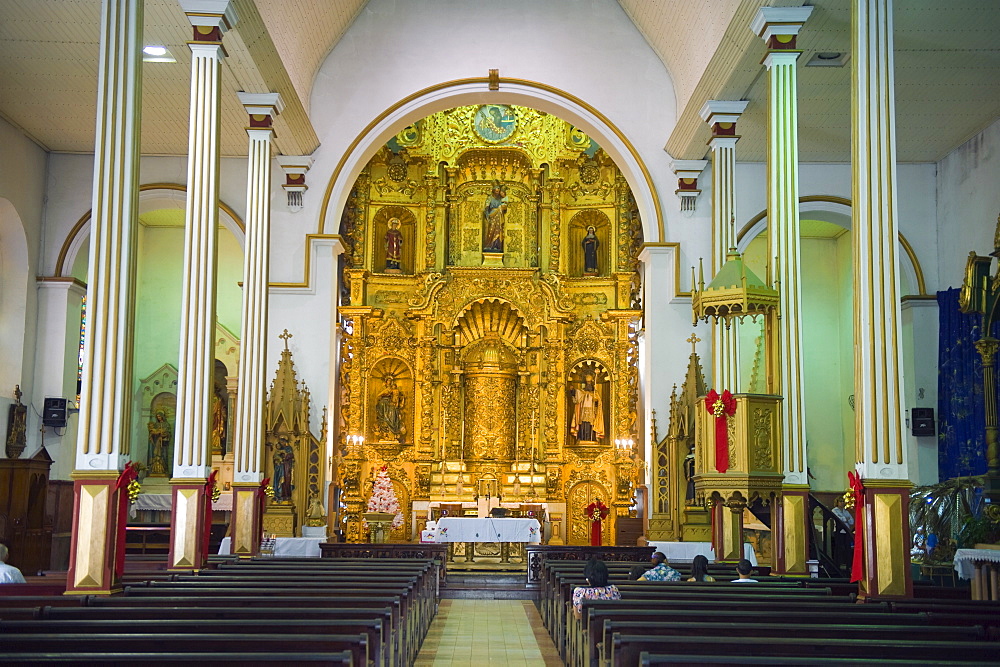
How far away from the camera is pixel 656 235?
1866 cm

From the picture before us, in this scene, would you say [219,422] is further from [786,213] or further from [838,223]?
[786,213]

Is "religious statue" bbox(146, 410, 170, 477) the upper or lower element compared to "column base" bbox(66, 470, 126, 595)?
upper

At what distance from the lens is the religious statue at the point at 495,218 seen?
22.9 metres

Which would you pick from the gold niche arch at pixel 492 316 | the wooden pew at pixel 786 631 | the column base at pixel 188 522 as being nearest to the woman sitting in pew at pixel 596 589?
the wooden pew at pixel 786 631

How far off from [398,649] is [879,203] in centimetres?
597

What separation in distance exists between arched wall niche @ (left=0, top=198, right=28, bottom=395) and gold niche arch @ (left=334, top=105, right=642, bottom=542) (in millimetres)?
5945

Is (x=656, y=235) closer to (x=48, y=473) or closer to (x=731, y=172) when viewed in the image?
(x=731, y=172)

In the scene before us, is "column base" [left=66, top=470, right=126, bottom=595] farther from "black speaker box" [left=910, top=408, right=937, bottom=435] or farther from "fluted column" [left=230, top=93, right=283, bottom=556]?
"black speaker box" [left=910, top=408, right=937, bottom=435]

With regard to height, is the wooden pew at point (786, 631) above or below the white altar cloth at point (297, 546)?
above

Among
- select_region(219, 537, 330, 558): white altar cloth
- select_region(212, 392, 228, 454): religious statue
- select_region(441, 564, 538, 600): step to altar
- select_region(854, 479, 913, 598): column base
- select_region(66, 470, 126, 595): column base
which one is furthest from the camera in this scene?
select_region(212, 392, 228, 454): religious statue

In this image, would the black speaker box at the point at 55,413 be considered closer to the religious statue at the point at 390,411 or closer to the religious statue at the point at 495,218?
the religious statue at the point at 390,411

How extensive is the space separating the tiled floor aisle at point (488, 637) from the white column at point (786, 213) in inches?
136

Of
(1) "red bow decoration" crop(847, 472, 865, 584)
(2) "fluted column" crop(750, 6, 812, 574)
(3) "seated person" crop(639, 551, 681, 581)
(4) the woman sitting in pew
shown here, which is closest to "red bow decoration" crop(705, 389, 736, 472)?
(2) "fluted column" crop(750, 6, 812, 574)

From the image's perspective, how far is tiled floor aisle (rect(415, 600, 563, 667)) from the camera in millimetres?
10086
